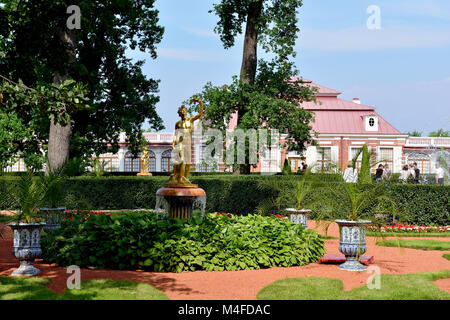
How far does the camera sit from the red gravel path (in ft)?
23.3

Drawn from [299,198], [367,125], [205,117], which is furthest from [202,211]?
[367,125]

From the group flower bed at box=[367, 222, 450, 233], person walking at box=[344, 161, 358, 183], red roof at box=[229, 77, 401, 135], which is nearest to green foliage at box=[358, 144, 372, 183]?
person walking at box=[344, 161, 358, 183]

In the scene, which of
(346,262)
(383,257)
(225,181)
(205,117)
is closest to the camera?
(346,262)

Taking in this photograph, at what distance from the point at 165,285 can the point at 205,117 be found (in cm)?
1451

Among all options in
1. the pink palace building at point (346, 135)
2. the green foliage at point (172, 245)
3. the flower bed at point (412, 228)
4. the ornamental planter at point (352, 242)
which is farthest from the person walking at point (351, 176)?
the pink palace building at point (346, 135)

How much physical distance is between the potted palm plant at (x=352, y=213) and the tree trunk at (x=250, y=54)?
12674 millimetres

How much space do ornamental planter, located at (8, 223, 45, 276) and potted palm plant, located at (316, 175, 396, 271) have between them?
14.9 ft

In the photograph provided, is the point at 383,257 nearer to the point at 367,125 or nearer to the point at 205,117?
the point at 205,117

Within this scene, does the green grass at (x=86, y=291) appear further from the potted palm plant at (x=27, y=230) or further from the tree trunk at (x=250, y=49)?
the tree trunk at (x=250, y=49)

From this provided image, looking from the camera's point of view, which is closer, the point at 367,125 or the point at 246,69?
the point at 246,69

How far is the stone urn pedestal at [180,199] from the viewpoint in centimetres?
1089

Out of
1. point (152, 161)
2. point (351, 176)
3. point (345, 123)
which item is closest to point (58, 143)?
point (351, 176)

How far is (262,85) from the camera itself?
22.7m
